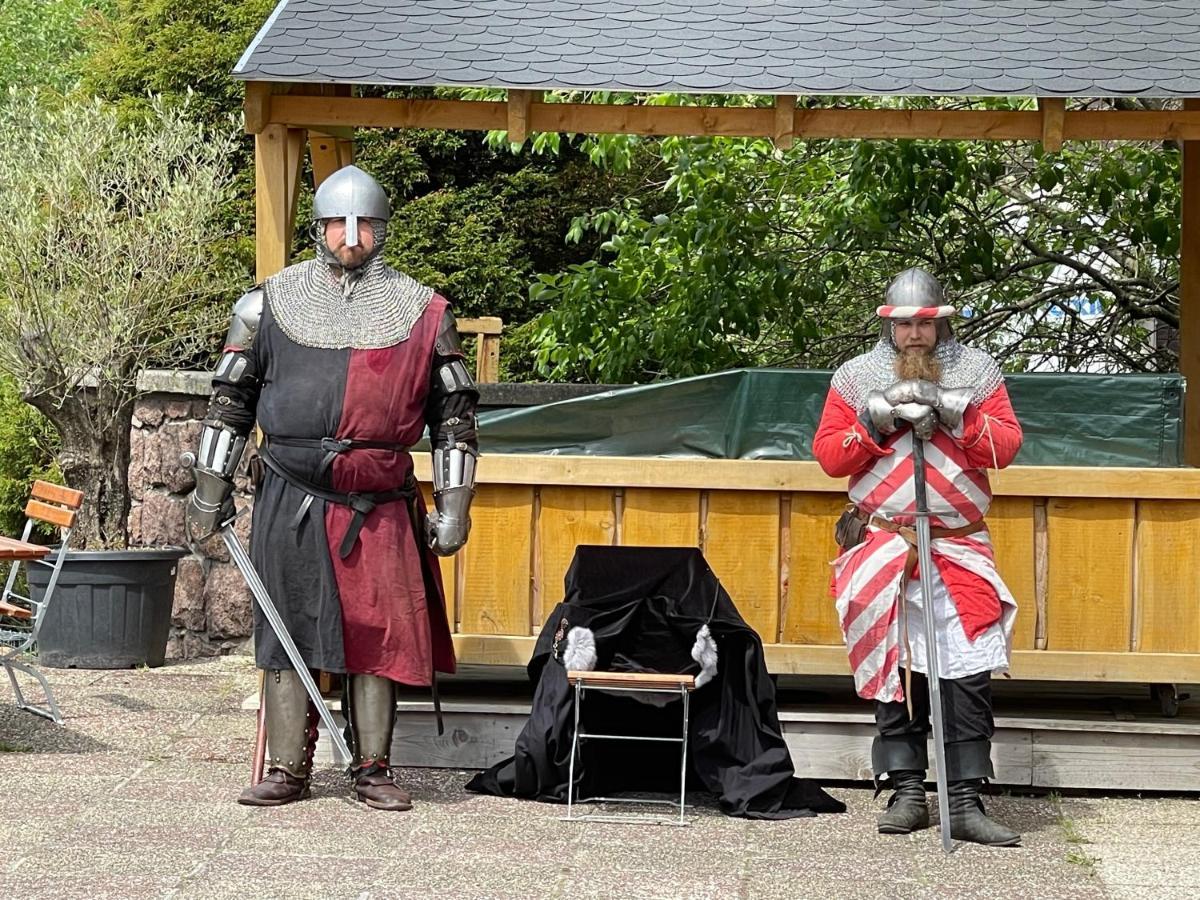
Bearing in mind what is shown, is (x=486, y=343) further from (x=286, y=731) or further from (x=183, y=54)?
(x=183, y=54)

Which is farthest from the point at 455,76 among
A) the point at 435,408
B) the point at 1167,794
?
the point at 1167,794

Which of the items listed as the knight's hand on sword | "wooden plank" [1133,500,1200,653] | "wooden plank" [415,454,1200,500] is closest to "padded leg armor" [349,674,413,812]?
"wooden plank" [415,454,1200,500]

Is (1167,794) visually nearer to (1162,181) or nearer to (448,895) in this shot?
(448,895)

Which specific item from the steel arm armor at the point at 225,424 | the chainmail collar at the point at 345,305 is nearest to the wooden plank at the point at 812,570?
the chainmail collar at the point at 345,305

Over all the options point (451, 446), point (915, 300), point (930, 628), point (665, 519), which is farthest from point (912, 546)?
point (451, 446)

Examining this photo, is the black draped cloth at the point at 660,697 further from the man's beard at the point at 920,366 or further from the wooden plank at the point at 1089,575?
the wooden plank at the point at 1089,575

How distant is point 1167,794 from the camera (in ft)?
19.6

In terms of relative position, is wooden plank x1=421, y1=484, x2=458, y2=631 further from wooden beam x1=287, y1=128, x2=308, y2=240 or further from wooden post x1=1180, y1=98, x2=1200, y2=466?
wooden post x1=1180, y1=98, x2=1200, y2=466

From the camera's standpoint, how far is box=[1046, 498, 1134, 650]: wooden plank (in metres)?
5.95

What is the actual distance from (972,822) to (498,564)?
70.4 inches

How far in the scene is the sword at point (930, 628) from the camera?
5.12 m

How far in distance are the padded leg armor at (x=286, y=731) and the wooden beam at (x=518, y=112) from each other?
5.99 feet

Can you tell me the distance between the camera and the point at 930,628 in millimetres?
5223

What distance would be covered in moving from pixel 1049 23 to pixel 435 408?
2455 millimetres
